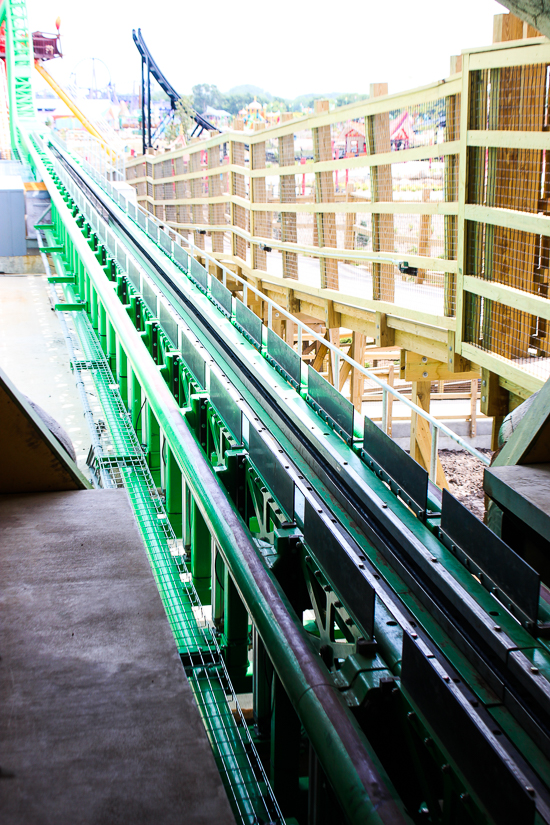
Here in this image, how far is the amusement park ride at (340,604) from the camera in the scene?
191cm

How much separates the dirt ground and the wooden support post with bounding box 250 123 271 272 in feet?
14.0

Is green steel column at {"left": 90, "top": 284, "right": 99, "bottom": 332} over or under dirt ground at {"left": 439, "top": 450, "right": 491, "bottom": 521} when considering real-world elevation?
over

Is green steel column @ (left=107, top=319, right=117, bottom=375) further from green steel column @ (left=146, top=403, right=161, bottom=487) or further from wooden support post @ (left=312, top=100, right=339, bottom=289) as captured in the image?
wooden support post @ (left=312, top=100, right=339, bottom=289)

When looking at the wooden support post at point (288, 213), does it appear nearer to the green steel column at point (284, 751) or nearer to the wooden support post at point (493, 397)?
the wooden support post at point (493, 397)

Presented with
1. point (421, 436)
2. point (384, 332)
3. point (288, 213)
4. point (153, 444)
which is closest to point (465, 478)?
point (421, 436)

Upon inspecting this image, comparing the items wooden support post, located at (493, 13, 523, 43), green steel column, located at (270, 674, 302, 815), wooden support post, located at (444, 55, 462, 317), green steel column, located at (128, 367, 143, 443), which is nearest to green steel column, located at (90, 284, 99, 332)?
green steel column, located at (128, 367, 143, 443)

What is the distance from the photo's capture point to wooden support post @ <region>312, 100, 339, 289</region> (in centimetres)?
891

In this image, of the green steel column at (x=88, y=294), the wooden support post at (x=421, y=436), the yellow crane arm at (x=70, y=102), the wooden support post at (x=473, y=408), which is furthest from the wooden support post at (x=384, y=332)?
the yellow crane arm at (x=70, y=102)

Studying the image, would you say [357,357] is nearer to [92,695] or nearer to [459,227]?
[459,227]

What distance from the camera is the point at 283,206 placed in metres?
10.3

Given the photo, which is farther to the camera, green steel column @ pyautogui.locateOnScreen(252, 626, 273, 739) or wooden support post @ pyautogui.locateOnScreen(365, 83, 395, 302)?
wooden support post @ pyautogui.locateOnScreen(365, 83, 395, 302)

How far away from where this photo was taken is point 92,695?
5.88 ft

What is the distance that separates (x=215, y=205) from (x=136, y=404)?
9484mm

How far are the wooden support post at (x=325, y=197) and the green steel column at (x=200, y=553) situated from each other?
18.2 ft
